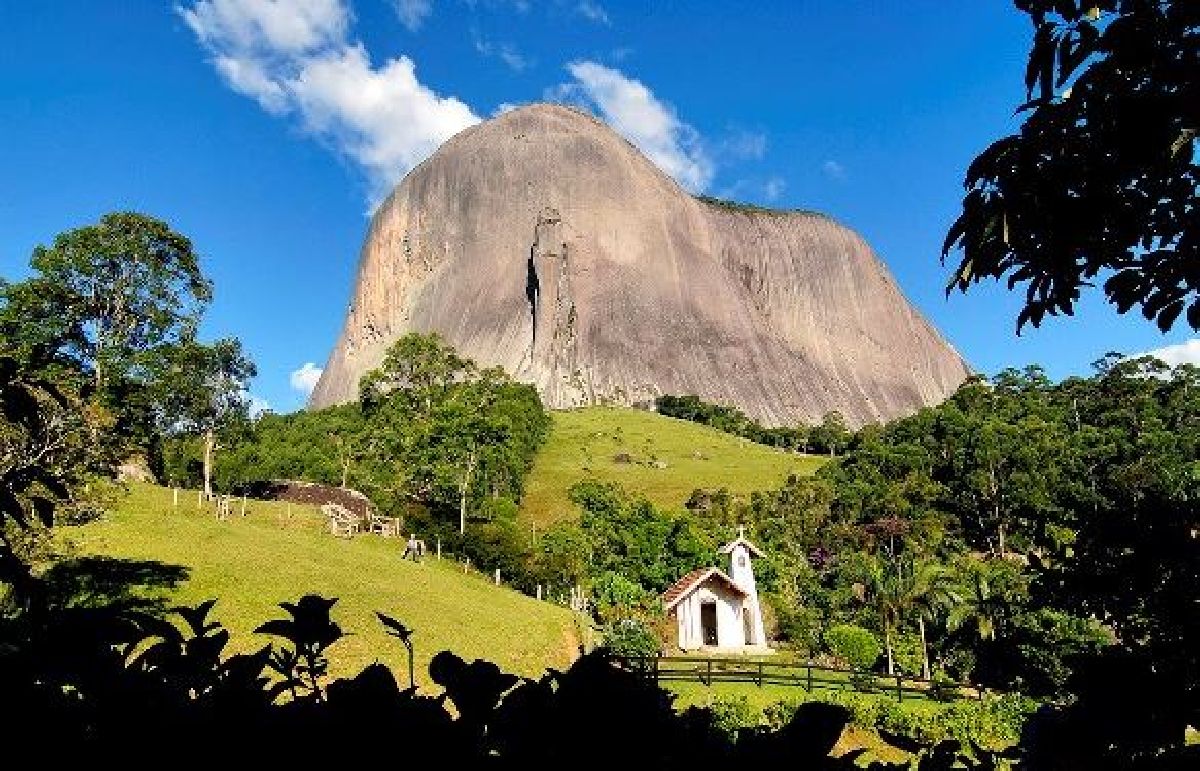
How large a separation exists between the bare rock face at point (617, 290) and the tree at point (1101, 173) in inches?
4424

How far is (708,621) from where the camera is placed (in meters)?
42.9

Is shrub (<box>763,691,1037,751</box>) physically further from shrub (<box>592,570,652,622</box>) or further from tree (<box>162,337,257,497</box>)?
tree (<box>162,337,257,497</box>)

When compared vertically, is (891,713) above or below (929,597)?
below

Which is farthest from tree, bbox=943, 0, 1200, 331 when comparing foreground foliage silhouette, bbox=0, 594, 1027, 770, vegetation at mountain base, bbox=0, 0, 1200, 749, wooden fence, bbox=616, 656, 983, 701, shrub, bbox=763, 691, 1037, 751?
wooden fence, bbox=616, 656, 983, 701

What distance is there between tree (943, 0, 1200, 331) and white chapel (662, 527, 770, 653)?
3913 centimetres

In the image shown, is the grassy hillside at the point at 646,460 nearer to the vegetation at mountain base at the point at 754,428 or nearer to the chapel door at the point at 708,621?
the vegetation at mountain base at the point at 754,428

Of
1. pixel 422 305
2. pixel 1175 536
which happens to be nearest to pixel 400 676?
pixel 1175 536

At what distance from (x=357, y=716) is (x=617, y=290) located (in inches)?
5107

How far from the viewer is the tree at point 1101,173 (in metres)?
2.98

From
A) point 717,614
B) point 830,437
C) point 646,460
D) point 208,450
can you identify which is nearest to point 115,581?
point 208,450

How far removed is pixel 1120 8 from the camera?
313 cm

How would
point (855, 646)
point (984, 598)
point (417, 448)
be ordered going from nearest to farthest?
point (984, 598), point (855, 646), point (417, 448)

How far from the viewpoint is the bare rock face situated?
125 m

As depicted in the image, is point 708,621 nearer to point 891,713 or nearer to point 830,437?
point 891,713
